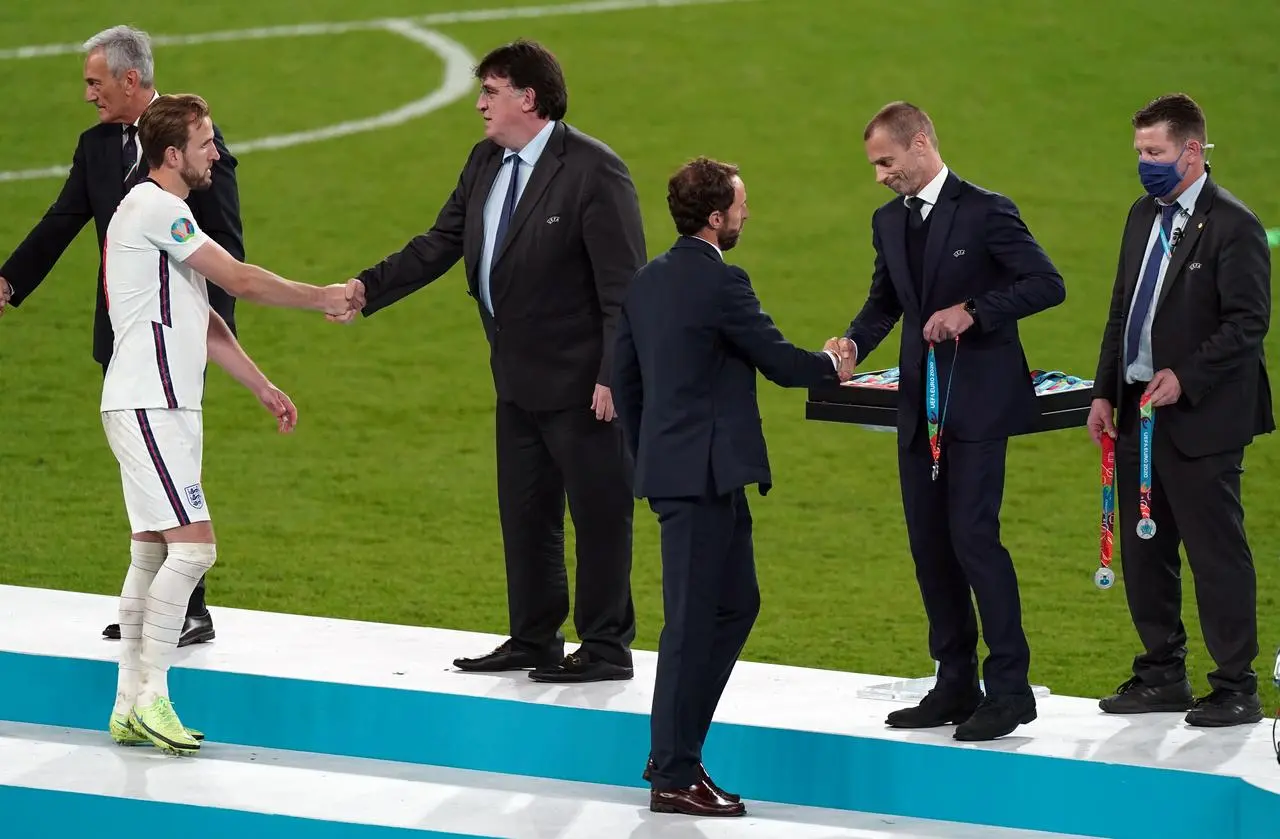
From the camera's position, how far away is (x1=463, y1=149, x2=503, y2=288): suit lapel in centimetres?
505

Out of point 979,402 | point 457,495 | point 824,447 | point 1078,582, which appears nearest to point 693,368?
point 979,402

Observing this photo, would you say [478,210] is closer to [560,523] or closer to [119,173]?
[560,523]

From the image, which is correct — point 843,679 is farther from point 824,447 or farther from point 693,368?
point 824,447

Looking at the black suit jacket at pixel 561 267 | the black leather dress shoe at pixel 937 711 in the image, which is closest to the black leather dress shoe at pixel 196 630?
the black suit jacket at pixel 561 267

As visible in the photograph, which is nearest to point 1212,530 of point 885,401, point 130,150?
point 885,401

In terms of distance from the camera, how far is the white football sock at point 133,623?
15.3 feet

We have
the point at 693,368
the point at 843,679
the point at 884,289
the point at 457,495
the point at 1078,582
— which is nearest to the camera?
the point at 693,368

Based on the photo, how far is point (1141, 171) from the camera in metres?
4.65

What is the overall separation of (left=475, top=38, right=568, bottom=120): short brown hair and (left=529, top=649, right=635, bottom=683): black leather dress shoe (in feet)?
4.48

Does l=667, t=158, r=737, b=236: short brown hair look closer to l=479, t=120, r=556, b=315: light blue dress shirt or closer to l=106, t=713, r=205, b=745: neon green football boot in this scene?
l=479, t=120, r=556, b=315: light blue dress shirt

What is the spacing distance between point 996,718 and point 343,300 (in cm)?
192

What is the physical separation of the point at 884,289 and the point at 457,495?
3.68 m

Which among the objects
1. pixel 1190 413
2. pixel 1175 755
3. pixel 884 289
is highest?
pixel 884 289

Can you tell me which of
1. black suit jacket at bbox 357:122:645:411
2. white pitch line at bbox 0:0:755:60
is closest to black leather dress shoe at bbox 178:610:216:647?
black suit jacket at bbox 357:122:645:411
